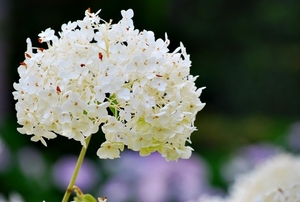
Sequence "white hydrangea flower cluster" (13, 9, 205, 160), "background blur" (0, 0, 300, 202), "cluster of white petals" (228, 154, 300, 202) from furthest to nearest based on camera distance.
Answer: "background blur" (0, 0, 300, 202)
"cluster of white petals" (228, 154, 300, 202)
"white hydrangea flower cluster" (13, 9, 205, 160)

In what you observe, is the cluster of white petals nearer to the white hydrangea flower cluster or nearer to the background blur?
the white hydrangea flower cluster

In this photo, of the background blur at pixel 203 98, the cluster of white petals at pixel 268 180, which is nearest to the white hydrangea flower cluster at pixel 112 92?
the cluster of white petals at pixel 268 180

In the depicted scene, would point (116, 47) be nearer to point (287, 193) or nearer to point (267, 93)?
point (287, 193)

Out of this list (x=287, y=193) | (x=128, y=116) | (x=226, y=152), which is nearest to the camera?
(x=128, y=116)

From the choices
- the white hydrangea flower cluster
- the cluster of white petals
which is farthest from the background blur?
the white hydrangea flower cluster

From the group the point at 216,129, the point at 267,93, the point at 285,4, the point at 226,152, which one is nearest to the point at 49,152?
the point at 226,152

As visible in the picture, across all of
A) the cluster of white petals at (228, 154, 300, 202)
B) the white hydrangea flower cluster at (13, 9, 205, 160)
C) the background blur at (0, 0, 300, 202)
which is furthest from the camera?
the background blur at (0, 0, 300, 202)
